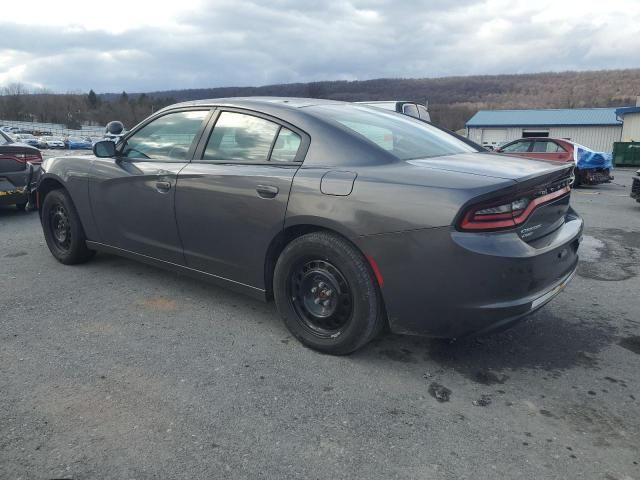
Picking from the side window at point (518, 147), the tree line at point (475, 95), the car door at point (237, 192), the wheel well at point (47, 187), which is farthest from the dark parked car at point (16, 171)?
the tree line at point (475, 95)

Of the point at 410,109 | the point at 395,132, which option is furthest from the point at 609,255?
the point at 410,109

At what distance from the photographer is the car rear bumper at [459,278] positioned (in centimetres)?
247

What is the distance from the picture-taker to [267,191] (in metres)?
3.12

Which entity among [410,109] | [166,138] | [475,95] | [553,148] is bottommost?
[166,138]

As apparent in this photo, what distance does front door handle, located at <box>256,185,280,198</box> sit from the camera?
3.08m

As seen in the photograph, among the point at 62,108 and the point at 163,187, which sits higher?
the point at 62,108

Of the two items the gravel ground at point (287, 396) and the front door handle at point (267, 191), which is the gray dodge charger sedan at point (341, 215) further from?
the gravel ground at point (287, 396)

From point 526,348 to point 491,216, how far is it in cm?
116

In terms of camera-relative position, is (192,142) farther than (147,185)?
No

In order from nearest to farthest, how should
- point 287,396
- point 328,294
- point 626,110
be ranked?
point 287,396
point 328,294
point 626,110

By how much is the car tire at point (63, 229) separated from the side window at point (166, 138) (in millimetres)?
921

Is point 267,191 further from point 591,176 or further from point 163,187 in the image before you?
point 591,176

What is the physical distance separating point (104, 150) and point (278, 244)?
2040 mm

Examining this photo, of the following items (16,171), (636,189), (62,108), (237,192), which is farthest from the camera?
(62,108)
